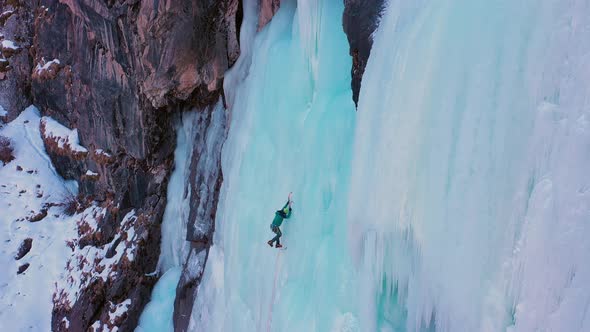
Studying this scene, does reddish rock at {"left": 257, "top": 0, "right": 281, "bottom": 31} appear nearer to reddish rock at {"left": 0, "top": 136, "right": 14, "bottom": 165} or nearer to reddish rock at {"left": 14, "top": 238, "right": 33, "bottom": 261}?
reddish rock at {"left": 14, "top": 238, "right": 33, "bottom": 261}

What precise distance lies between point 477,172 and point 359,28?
7.22 ft

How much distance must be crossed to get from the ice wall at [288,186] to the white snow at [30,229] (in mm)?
4096

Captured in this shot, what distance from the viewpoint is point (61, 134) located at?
11.2 metres

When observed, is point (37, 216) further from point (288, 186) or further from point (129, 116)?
point (288, 186)

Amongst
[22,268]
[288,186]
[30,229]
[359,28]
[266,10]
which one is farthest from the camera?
[30,229]

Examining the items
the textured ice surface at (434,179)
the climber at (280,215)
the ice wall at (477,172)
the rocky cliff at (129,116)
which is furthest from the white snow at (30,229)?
the ice wall at (477,172)

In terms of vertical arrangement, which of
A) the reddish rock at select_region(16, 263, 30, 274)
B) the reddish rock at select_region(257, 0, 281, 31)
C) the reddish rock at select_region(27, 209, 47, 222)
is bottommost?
the reddish rock at select_region(16, 263, 30, 274)

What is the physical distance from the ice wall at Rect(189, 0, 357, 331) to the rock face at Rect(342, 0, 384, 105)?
375 mm

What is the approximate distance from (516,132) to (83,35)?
8751 mm

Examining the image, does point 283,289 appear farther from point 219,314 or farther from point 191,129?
point 191,129

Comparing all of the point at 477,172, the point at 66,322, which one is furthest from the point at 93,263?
the point at 477,172

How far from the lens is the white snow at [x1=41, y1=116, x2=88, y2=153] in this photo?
1080 cm

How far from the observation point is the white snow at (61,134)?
35.4 ft

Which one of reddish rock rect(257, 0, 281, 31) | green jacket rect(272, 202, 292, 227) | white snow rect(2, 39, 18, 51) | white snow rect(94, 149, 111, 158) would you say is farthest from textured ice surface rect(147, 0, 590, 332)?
white snow rect(2, 39, 18, 51)
